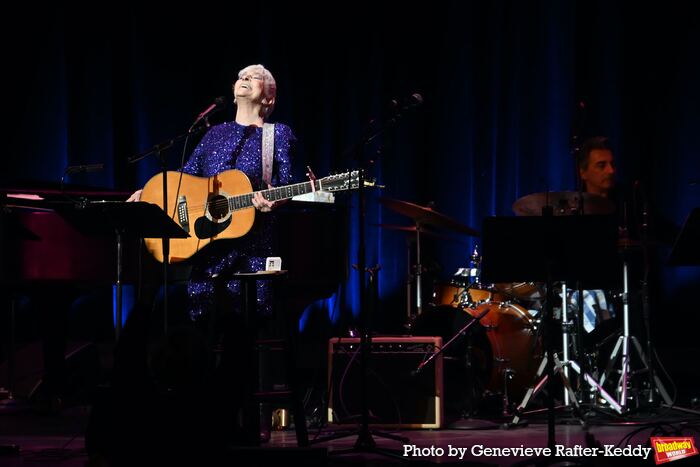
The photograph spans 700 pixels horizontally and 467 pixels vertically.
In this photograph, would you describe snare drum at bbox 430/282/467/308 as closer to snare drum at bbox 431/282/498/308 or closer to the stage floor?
snare drum at bbox 431/282/498/308

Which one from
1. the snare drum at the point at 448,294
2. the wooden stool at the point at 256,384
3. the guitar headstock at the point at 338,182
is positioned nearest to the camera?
the wooden stool at the point at 256,384

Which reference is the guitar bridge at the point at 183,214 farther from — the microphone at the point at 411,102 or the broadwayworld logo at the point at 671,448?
the broadwayworld logo at the point at 671,448

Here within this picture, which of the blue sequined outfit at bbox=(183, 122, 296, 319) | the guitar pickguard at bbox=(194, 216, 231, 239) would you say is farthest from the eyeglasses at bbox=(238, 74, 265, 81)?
the guitar pickguard at bbox=(194, 216, 231, 239)

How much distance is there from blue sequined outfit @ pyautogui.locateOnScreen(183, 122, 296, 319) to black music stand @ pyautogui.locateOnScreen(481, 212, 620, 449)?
153 cm

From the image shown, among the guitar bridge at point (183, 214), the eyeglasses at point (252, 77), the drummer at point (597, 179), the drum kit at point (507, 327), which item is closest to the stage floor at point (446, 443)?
the drum kit at point (507, 327)

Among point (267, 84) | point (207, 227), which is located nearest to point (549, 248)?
point (207, 227)

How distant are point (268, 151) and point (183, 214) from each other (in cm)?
63

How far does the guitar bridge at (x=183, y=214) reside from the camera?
5341 millimetres

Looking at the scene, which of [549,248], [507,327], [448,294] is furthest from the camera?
[448,294]

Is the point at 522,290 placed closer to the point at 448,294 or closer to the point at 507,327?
the point at 507,327

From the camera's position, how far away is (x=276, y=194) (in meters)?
5.10

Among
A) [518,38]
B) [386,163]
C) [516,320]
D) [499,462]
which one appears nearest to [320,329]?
[386,163]

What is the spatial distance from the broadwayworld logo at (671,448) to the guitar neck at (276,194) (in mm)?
2256

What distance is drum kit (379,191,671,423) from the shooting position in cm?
559
